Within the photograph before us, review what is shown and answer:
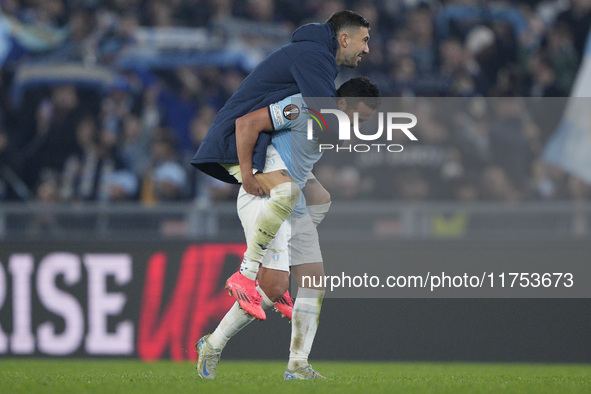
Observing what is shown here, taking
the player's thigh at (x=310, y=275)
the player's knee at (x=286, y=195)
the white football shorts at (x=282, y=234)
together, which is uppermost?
the player's knee at (x=286, y=195)

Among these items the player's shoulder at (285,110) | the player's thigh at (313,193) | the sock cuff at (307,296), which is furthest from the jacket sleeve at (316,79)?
the sock cuff at (307,296)

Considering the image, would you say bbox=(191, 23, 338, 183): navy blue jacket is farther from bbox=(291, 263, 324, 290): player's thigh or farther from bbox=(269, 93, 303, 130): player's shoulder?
bbox=(291, 263, 324, 290): player's thigh

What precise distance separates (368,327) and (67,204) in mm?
3414

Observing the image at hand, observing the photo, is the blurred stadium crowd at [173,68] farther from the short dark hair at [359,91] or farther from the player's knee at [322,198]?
the short dark hair at [359,91]

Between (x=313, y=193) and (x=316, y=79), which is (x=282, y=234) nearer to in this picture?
(x=313, y=193)

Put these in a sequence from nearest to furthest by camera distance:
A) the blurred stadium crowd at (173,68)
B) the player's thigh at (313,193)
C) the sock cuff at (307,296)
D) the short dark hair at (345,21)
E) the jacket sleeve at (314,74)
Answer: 1. the jacket sleeve at (314,74)
2. the short dark hair at (345,21)
3. the sock cuff at (307,296)
4. the player's thigh at (313,193)
5. the blurred stadium crowd at (173,68)

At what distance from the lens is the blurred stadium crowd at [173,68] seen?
9.58 metres

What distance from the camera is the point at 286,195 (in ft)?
15.9

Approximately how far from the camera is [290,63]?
484cm

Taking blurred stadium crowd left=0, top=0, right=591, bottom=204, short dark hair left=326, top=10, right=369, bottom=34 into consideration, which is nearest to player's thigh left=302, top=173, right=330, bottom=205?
short dark hair left=326, top=10, right=369, bottom=34

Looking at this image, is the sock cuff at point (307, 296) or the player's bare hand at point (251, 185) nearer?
the player's bare hand at point (251, 185)

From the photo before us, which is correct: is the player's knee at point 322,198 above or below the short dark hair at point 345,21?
below

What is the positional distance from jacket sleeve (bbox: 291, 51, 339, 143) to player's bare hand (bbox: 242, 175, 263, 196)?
502 millimetres

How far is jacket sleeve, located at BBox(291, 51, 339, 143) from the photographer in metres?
4.69
